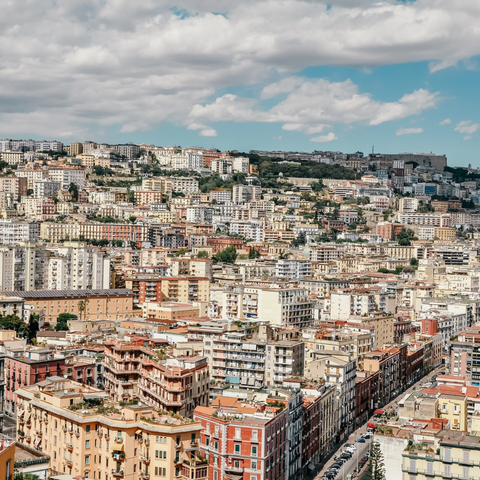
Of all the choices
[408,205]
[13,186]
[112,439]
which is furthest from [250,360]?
[408,205]

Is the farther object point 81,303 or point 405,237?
point 405,237

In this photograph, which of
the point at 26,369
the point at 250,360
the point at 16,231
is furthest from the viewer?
the point at 16,231

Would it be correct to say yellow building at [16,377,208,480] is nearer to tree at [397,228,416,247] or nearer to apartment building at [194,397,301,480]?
apartment building at [194,397,301,480]

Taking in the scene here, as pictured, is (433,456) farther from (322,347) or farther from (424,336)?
(424,336)

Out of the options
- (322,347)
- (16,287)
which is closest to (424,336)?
(322,347)

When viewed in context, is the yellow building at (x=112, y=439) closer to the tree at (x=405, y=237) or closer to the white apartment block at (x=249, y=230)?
the white apartment block at (x=249, y=230)

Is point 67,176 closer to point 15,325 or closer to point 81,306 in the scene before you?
point 81,306

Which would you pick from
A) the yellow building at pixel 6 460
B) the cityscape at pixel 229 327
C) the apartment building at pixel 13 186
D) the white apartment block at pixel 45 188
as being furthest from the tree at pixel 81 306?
the apartment building at pixel 13 186
